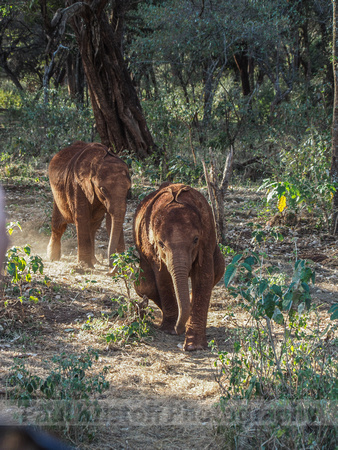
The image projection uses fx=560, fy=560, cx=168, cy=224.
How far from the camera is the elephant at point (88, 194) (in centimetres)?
736

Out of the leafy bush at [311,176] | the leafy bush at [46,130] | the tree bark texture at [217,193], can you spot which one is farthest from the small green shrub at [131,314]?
the leafy bush at [46,130]

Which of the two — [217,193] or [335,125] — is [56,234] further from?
[335,125]

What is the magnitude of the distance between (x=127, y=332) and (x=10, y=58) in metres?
29.2

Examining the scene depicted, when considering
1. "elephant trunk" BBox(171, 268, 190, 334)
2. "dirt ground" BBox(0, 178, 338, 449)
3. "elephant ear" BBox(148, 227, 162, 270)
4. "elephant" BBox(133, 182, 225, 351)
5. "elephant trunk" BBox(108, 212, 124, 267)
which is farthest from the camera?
"elephant trunk" BBox(108, 212, 124, 267)

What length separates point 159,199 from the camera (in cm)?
563

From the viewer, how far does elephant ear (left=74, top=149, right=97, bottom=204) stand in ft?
25.1

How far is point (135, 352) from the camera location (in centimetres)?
525

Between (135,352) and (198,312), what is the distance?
28.6 inches

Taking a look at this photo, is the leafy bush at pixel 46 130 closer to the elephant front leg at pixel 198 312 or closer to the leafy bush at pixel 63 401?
the elephant front leg at pixel 198 312

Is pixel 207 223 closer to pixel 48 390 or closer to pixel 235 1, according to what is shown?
pixel 48 390

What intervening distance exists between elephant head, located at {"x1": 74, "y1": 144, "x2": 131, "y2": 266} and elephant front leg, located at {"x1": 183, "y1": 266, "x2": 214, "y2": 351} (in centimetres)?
182

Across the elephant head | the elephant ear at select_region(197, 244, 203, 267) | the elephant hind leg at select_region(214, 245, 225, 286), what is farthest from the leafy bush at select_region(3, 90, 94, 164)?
the elephant ear at select_region(197, 244, 203, 267)

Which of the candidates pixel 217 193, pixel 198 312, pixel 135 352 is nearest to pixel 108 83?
pixel 217 193

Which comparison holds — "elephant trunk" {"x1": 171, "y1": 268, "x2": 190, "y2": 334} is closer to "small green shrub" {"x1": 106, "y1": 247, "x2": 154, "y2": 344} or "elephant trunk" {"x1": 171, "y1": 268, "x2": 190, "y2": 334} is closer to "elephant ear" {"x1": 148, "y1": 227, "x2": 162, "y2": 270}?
"elephant ear" {"x1": 148, "y1": 227, "x2": 162, "y2": 270}
